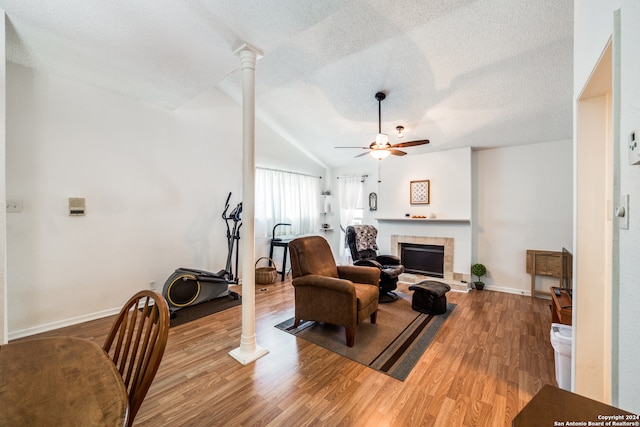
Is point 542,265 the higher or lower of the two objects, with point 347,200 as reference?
lower

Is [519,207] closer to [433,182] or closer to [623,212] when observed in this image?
[433,182]

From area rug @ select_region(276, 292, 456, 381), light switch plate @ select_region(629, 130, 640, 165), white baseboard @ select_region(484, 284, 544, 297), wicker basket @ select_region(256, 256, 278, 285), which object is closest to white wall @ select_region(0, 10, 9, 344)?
area rug @ select_region(276, 292, 456, 381)

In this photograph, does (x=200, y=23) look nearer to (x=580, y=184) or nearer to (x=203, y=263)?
(x=580, y=184)

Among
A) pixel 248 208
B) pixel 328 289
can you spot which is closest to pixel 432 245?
pixel 328 289

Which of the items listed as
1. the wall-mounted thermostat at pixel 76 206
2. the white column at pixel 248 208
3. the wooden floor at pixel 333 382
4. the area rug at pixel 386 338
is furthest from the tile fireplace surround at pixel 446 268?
the wall-mounted thermostat at pixel 76 206

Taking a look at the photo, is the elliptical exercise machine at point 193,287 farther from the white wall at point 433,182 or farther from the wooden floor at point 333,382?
the white wall at point 433,182

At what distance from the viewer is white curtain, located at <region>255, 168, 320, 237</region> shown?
4734mm

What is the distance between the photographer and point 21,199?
8.32 ft

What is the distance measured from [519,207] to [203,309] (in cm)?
481

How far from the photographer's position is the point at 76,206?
9.27 feet

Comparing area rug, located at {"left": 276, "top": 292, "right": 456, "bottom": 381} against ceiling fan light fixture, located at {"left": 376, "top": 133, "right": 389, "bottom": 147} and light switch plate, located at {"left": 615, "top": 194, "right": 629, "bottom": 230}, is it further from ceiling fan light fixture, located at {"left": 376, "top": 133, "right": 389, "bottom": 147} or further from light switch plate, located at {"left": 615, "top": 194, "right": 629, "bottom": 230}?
ceiling fan light fixture, located at {"left": 376, "top": 133, "right": 389, "bottom": 147}

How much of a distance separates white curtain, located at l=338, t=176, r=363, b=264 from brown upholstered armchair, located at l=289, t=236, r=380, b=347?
2.72 meters

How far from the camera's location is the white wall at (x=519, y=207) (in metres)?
3.67

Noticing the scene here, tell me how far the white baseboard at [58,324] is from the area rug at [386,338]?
6.95 ft
